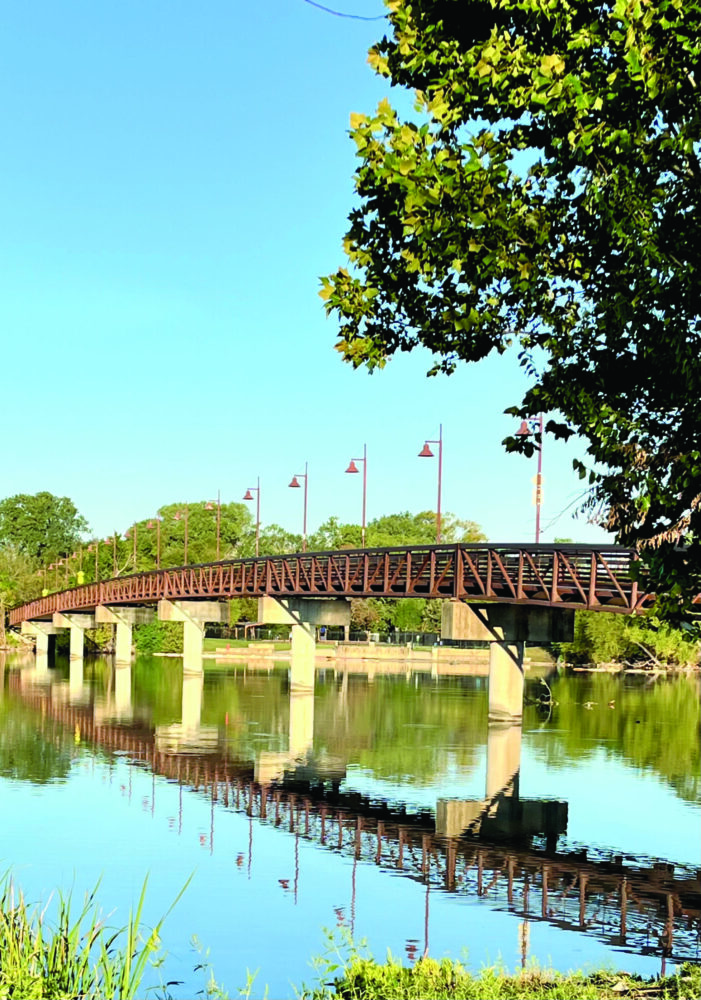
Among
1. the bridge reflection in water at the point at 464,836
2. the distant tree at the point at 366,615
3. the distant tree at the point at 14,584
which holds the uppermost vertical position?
the distant tree at the point at 14,584

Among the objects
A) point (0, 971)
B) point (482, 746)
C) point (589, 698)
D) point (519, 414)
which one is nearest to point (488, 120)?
point (519, 414)

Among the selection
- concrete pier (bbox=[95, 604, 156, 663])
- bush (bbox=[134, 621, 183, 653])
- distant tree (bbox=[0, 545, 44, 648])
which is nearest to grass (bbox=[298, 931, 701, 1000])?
concrete pier (bbox=[95, 604, 156, 663])

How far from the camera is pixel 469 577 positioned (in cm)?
5750

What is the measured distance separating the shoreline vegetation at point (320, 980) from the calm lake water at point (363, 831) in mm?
1104

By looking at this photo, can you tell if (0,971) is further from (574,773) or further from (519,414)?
(574,773)

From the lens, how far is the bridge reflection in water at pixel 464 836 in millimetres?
21531

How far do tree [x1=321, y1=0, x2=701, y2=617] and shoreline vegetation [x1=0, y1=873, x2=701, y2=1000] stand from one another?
4.65 m

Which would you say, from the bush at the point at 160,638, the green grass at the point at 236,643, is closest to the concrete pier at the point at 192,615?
the green grass at the point at 236,643

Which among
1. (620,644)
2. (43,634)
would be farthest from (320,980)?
(43,634)

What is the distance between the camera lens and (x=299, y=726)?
55156 mm

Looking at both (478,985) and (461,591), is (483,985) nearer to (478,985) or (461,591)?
(478,985)

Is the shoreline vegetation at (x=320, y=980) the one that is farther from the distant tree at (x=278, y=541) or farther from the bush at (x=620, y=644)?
the distant tree at (x=278, y=541)

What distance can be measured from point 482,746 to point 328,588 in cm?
2156

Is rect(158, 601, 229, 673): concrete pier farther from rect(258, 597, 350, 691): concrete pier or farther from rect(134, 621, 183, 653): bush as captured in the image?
rect(134, 621, 183, 653): bush
